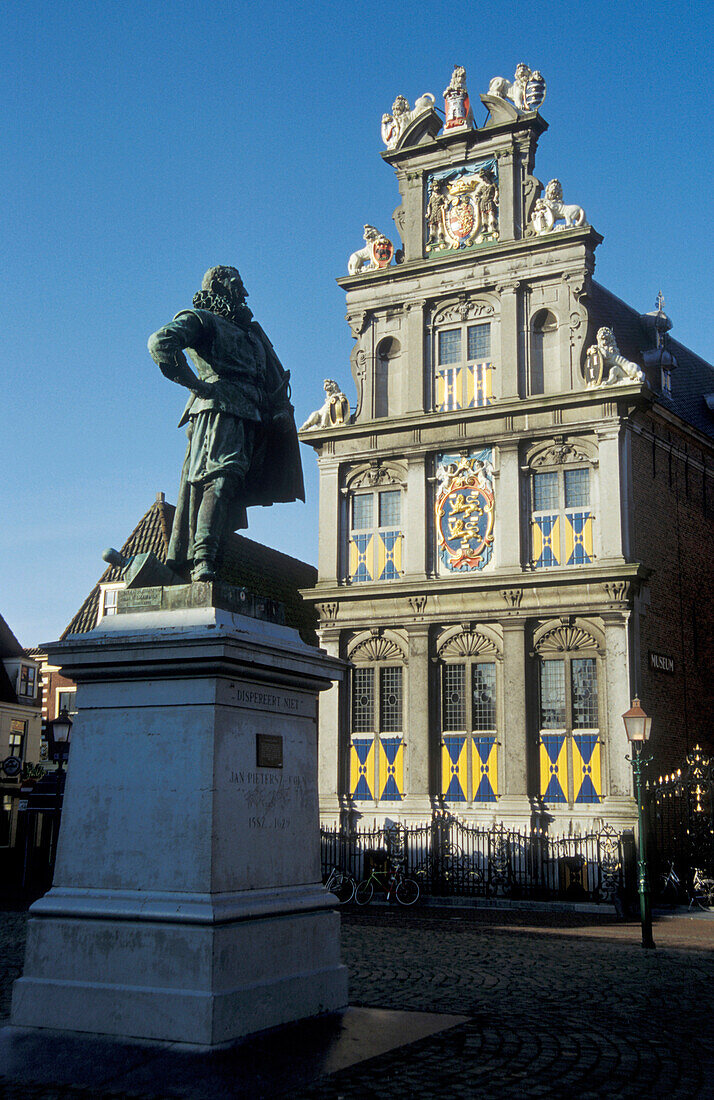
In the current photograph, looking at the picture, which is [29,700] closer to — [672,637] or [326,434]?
[326,434]

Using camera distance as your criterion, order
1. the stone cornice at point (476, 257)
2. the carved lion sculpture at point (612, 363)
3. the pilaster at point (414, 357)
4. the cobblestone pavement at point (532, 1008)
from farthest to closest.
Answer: the pilaster at point (414, 357)
the stone cornice at point (476, 257)
the carved lion sculpture at point (612, 363)
the cobblestone pavement at point (532, 1008)

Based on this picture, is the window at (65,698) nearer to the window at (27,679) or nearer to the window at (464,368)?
the window at (27,679)

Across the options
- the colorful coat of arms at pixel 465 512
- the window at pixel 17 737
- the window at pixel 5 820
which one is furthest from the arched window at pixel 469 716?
the window at pixel 17 737

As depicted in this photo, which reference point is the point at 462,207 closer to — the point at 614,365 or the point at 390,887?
the point at 614,365

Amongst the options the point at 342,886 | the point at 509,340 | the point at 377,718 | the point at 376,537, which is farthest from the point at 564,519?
the point at 342,886

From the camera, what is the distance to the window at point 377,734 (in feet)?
83.0

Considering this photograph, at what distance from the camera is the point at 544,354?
25406mm

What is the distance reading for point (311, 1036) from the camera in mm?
6566

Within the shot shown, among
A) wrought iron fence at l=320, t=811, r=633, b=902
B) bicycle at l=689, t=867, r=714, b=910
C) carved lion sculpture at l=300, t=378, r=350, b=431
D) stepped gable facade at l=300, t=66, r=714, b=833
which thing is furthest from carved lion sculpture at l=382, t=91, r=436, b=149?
bicycle at l=689, t=867, r=714, b=910

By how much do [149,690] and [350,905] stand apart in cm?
1612

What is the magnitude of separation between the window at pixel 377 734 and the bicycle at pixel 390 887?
2718 mm

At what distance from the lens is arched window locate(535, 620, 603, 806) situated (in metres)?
23.0

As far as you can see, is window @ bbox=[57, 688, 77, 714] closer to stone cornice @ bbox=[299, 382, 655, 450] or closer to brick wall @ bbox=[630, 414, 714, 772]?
stone cornice @ bbox=[299, 382, 655, 450]

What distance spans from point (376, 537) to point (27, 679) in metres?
24.2
